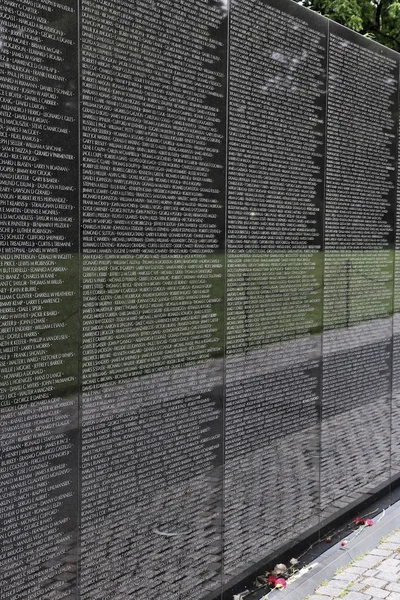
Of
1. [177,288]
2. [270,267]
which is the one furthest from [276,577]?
[177,288]

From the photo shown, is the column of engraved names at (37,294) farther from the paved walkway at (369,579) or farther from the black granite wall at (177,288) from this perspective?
the paved walkway at (369,579)

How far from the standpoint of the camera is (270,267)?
19.4 ft

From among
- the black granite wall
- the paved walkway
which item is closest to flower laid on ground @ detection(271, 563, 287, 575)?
the black granite wall

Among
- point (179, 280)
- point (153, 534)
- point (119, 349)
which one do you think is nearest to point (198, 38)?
point (179, 280)

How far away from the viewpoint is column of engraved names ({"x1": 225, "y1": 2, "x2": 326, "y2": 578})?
218 inches

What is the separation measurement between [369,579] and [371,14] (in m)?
16.6

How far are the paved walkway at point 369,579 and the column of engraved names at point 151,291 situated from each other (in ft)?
3.60

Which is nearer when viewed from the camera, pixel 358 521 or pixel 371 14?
pixel 358 521

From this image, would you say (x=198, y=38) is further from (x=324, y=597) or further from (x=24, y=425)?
(x=324, y=597)

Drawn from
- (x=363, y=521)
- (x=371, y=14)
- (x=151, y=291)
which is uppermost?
(x=371, y=14)

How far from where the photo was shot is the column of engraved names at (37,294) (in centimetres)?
375

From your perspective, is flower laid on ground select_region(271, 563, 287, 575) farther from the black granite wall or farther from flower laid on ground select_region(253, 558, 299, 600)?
the black granite wall

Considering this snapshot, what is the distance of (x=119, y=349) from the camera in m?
4.50

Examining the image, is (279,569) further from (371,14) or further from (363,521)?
(371,14)
